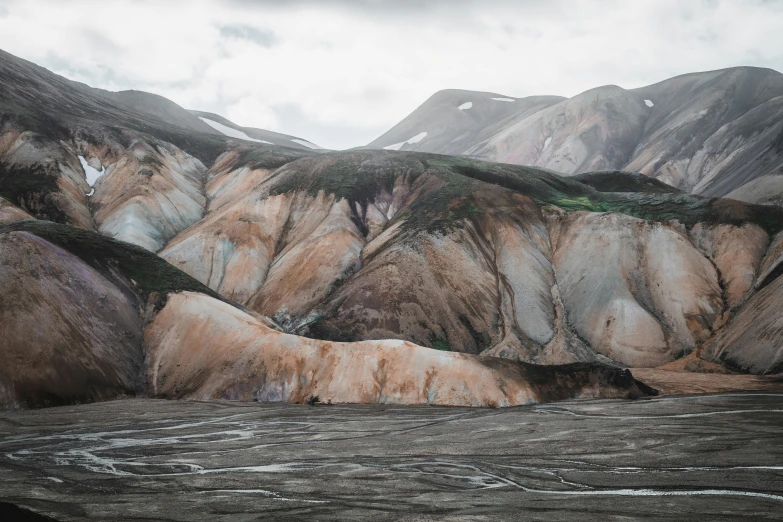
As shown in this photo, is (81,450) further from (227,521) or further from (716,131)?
(716,131)

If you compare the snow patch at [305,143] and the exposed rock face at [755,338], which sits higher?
the snow patch at [305,143]

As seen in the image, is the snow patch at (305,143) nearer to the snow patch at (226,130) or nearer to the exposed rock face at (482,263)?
the snow patch at (226,130)

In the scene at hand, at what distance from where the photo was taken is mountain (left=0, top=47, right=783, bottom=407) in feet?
113

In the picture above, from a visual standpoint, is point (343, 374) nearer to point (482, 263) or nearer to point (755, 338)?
point (482, 263)

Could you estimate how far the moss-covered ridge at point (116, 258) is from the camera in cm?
3941

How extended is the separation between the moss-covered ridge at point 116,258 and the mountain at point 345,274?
0.54 feet

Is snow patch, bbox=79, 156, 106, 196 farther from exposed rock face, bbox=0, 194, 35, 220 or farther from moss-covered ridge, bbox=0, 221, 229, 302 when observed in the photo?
moss-covered ridge, bbox=0, 221, 229, 302

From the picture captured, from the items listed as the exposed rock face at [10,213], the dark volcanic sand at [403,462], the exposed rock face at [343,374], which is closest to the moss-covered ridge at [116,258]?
the exposed rock face at [343,374]

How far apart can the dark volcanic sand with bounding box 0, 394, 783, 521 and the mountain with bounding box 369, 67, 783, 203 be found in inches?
2557

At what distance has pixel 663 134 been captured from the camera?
12600cm

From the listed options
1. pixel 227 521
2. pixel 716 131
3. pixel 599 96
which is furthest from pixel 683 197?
pixel 599 96

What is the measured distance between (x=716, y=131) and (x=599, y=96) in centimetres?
3291

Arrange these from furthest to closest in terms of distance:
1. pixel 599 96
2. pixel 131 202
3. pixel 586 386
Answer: pixel 599 96, pixel 131 202, pixel 586 386

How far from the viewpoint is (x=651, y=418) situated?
84.3 feet
